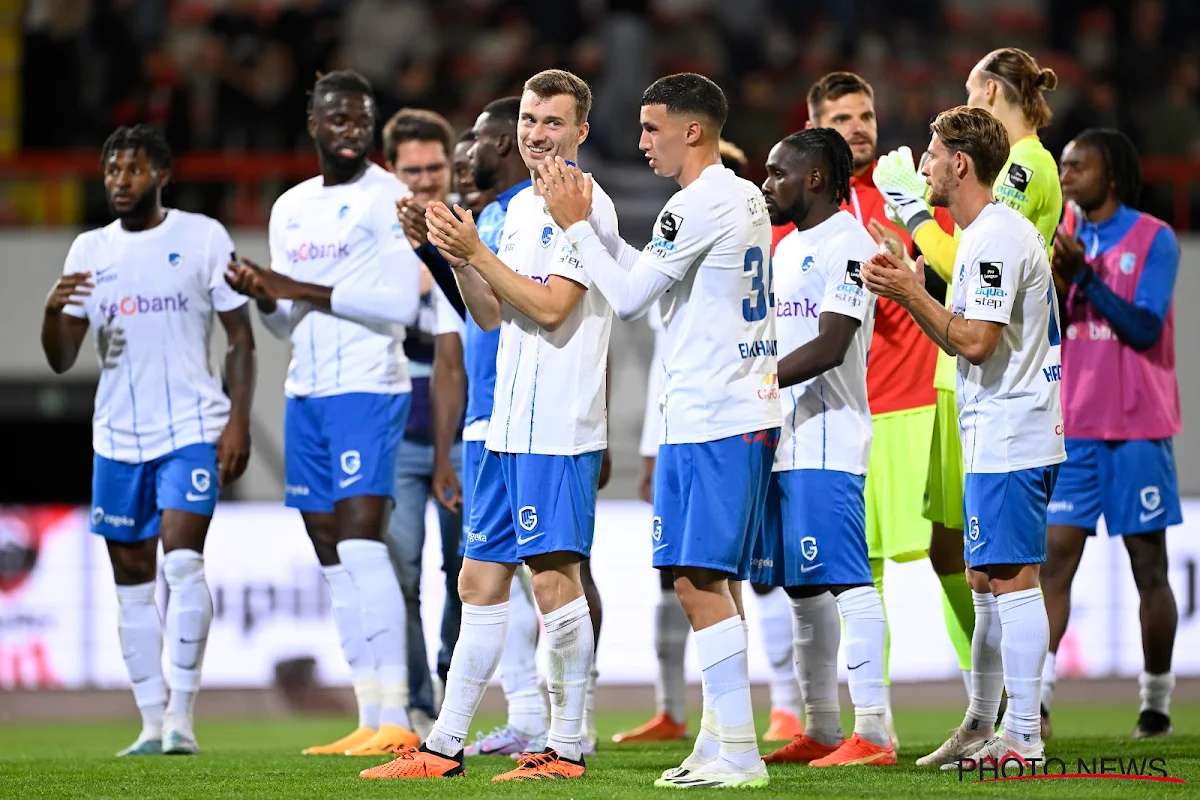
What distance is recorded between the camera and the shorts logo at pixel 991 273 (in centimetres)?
514

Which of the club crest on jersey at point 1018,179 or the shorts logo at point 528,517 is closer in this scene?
the shorts logo at point 528,517

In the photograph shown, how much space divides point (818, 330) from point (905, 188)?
0.65 meters

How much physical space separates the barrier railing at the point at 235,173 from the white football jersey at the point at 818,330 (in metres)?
7.92

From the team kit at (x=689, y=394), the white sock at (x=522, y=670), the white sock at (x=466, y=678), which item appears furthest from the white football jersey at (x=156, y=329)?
the white sock at (x=466, y=678)

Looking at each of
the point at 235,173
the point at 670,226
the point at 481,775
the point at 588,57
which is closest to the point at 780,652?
the point at 481,775

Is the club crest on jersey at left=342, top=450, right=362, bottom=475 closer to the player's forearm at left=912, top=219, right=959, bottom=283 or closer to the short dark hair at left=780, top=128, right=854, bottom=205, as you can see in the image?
the short dark hair at left=780, top=128, right=854, bottom=205

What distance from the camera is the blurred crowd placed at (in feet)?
44.2

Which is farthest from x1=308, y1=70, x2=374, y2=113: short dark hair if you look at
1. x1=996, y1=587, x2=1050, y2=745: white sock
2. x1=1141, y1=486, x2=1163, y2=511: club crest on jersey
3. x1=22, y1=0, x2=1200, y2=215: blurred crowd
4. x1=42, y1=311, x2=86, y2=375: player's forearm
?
x1=22, y1=0, x2=1200, y2=215: blurred crowd

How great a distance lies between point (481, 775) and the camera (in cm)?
523

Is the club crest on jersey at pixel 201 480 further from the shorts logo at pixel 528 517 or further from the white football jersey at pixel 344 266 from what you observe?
the shorts logo at pixel 528 517

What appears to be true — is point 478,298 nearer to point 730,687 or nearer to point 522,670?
point 730,687

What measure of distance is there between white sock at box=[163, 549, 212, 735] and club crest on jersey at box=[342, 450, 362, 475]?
30.7 inches

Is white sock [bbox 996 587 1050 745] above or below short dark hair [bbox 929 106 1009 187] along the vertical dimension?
below

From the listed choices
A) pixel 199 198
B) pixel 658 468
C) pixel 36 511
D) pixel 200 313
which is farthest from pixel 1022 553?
pixel 199 198
